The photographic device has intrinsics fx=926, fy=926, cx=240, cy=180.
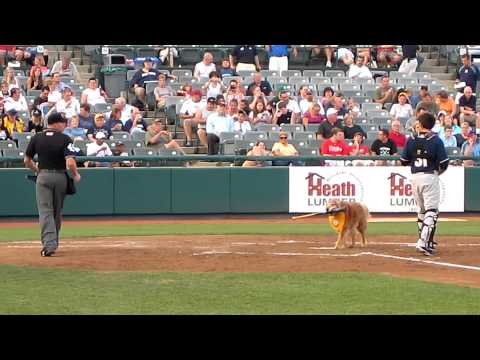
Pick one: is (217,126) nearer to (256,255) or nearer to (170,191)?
(170,191)

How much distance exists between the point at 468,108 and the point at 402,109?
191cm

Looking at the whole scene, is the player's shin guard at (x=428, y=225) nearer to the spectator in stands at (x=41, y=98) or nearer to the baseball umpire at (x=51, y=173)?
the baseball umpire at (x=51, y=173)

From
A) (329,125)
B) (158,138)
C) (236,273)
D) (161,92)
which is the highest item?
(161,92)

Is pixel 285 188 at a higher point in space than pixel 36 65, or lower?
lower

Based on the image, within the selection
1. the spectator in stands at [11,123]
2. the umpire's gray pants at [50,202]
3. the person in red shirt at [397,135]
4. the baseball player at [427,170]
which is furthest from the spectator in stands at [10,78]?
the baseball player at [427,170]

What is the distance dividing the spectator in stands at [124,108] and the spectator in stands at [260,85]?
Result: 3120 mm

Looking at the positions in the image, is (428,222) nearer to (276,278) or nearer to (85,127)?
(276,278)

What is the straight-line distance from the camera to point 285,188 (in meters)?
20.8

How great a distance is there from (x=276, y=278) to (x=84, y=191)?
9.74 metres

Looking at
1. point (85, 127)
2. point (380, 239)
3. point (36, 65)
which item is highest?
point (36, 65)

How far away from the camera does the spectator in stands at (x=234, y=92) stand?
896 inches

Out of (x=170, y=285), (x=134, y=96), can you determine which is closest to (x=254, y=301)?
(x=170, y=285)

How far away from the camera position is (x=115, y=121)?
21.5 metres

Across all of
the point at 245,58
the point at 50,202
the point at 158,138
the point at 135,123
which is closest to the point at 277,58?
the point at 245,58
